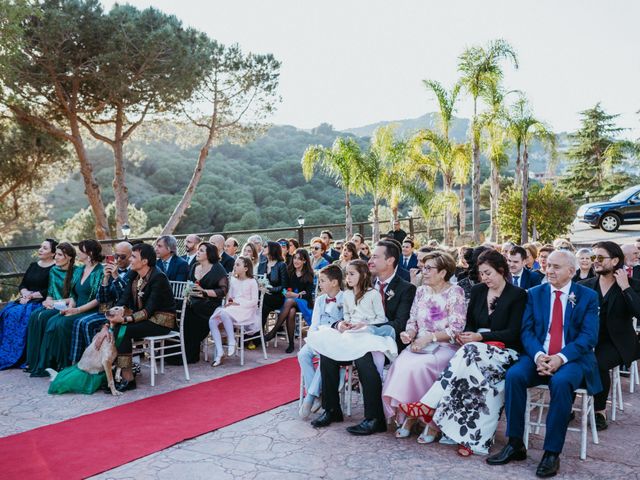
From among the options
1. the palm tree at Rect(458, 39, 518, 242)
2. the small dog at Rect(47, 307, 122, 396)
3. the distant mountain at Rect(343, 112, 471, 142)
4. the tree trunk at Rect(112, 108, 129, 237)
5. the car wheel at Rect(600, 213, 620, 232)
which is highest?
the distant mountain at Rect(343, 112, 471, 142)

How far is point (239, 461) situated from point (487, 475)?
1.70 metres

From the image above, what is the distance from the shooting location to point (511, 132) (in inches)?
672

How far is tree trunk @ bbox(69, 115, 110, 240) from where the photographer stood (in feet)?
55.9

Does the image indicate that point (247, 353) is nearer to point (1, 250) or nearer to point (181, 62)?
point (1, 250)

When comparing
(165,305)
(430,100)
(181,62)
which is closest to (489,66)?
(430,100)

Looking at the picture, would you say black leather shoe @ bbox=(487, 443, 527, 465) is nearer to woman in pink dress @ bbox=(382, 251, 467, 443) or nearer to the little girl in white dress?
woman in pink dress @ bbox=(382, 251, 467, 443)

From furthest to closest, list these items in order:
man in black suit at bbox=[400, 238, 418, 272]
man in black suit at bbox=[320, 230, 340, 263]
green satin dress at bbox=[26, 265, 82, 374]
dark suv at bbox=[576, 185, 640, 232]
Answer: dark suv at bbox=[576, 185, 640, 232]
man in black suit at bbox=[320, 230, 340, 263]
man in black suit at bbox=[400, 238, 418, 272]
green satin dress at bbox=[26, 265, 82, 374]

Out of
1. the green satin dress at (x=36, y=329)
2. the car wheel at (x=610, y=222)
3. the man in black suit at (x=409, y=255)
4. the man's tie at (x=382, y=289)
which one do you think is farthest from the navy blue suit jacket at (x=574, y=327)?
the car wheel at (x=610, y=222)

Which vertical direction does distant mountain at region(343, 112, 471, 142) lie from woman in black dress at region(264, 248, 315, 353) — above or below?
above

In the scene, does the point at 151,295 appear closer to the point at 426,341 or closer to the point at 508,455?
the point at 426,341

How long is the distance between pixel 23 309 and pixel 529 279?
588 cm

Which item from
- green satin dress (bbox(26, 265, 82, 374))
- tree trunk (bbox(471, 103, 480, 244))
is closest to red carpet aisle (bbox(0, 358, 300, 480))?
green satin dress (bbox(26, 265, 82, 374))

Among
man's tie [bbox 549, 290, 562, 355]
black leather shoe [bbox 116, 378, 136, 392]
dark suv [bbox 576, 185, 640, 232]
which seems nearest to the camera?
man's tie [bbox 549, 290, 562, 355]

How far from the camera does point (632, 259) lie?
21.1 ft
